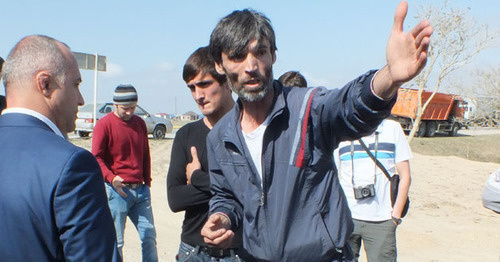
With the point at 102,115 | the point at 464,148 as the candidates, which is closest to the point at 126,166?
the point at 102,115

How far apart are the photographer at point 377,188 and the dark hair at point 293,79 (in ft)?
2.54

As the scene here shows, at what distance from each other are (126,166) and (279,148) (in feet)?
12.2

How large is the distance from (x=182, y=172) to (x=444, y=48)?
77.3ft

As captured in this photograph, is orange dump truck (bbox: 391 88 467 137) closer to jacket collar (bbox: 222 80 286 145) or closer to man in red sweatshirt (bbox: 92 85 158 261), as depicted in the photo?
man in red sweatshirt (bbox: 92 85 158 261)

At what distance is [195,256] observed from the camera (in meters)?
3.18

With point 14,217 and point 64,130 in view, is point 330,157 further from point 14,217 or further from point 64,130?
point 14,217

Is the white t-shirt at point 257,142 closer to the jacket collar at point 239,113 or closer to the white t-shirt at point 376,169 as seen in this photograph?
the jacket collar at point 239,113

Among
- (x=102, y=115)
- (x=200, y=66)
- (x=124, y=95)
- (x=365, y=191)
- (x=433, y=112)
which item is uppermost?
(x=200, y=66)

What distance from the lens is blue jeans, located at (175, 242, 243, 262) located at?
3.05 m

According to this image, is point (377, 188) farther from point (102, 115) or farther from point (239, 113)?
point (102, 115)

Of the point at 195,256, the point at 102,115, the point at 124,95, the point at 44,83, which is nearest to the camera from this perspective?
the point at 44,83

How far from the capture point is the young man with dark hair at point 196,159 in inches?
126

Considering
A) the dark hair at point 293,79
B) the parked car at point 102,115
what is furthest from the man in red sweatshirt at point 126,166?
the parked car at point 102,115

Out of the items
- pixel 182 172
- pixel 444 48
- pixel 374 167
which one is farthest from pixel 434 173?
pixel 182 172
